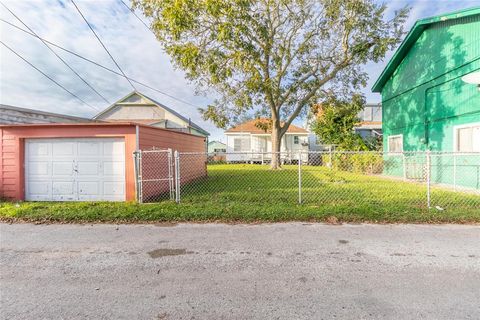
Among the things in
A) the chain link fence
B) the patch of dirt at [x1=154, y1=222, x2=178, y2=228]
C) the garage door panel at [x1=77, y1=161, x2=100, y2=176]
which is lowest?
the patch of dirt at [x1=154, y1=222, x2=178, y2=228]

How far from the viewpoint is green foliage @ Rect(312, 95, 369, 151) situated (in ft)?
57.5

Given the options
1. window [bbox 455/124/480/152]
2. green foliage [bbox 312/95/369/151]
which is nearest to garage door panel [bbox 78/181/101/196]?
window [bbox 455/124/480/152]

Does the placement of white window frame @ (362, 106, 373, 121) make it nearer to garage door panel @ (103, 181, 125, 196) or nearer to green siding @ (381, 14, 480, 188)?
green siding @ (381, 14, 480, 188)

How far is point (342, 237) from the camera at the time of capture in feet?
15.3

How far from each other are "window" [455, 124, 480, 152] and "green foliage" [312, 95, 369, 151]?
8.26m

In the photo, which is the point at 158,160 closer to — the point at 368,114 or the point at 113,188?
the point at 113,188

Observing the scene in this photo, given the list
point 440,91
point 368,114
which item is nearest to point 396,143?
point 440,91

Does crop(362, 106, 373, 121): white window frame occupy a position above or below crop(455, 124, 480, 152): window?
above

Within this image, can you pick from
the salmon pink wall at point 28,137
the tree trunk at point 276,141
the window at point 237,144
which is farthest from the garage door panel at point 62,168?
the window at point 237,144

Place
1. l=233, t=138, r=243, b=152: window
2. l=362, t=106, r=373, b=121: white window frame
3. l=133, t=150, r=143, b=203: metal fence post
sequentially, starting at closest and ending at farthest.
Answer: l=133, t=150, r=143, b=203: metal fence post, l=233, t=138, r=243, b=152: window, l=362, t=106, r=373, b=121: white window frame

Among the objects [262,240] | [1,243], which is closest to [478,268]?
[262,240]

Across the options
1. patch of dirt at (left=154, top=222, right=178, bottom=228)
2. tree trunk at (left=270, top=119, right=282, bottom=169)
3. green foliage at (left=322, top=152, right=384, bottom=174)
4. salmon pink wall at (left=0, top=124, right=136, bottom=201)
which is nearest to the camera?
patch of dirt at (left=154, top=222, right=178, bottom=228)

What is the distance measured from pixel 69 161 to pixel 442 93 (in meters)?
14.2

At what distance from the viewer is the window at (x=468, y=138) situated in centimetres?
892
